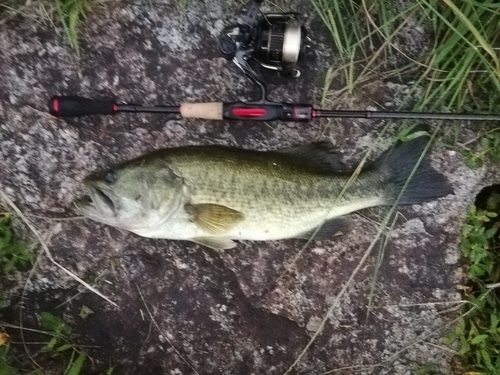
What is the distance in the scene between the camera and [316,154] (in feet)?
9.09

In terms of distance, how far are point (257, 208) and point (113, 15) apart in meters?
1.33

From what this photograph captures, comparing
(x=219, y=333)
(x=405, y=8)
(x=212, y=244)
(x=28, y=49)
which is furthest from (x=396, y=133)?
(x=28, y=49)

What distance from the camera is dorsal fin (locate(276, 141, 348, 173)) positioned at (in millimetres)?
2759

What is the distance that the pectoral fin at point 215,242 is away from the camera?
2.69 m

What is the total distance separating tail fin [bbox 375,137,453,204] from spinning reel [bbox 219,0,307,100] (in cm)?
68

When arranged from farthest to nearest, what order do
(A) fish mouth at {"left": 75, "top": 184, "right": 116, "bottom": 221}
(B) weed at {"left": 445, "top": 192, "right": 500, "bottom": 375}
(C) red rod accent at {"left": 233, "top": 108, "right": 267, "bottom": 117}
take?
(B) weed at {"left": 445, "top": 192, "right": 500, "bottom": 375}, (C) red rod accent at {"left": 233, "top": 108, "right": 267, "bottom": 117}, (A) fish mouth at {"left": 75, "top": 184, "right": 116, "bottom": 221}

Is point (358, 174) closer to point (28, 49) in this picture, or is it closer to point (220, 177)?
point (220, 177)

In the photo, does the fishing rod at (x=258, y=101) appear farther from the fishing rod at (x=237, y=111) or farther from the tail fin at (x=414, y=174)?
the tail fin at (x=414, y=174)

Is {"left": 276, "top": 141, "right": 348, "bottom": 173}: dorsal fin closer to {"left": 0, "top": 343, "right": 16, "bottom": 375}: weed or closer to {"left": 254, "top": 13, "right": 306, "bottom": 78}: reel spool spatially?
{"left": 254, "top": 13, "right": 306, "bottom": 78}: reel spool

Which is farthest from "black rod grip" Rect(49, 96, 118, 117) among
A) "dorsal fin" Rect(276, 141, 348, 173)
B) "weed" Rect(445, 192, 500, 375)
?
"weed" Rect(445, 192, 500, 375)

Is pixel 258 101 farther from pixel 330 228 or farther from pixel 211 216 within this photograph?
pixel 330 228

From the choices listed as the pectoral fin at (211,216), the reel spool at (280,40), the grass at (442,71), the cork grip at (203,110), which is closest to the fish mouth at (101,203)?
the pectoral fin at (211,216)

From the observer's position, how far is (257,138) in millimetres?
2873

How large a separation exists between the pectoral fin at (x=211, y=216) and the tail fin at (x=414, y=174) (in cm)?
85
